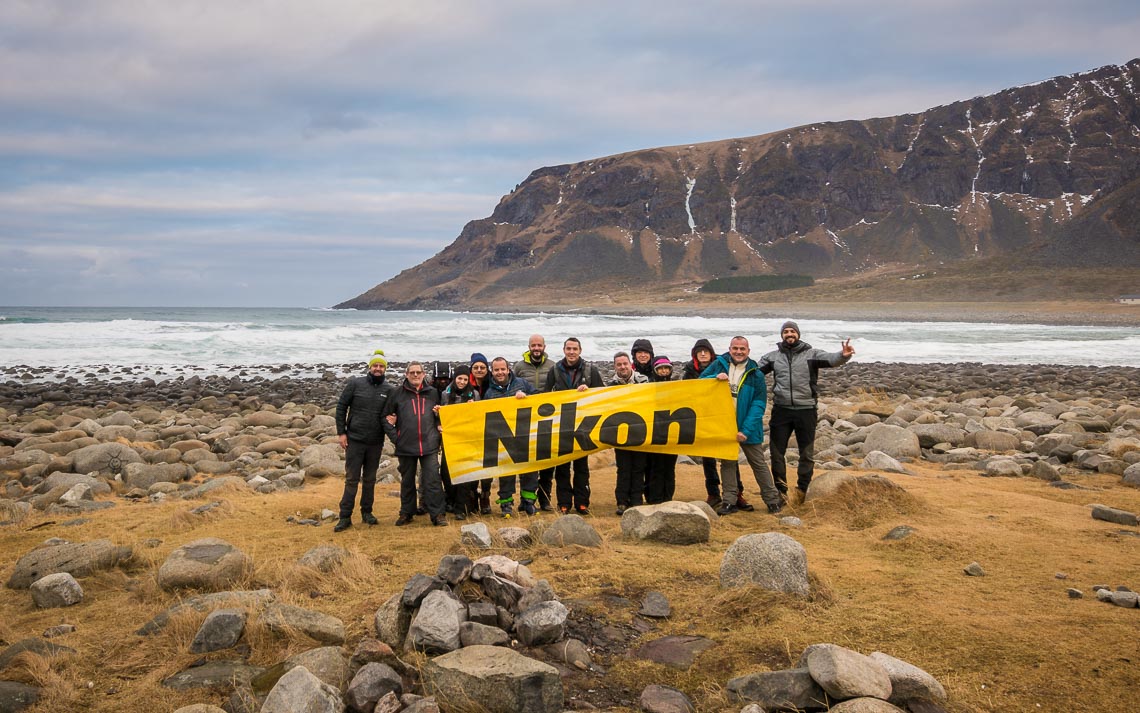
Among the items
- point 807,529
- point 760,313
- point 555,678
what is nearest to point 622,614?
point 555,678

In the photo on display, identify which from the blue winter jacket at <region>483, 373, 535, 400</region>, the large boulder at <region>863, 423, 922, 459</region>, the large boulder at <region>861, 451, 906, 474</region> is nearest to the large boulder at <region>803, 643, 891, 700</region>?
the blue winter jacket at <region>483, 373, 535, 400</region>

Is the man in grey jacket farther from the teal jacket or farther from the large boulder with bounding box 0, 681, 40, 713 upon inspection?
the large boulder with bounding box 0, 681, 40, 713

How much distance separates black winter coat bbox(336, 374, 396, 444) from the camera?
7957mm

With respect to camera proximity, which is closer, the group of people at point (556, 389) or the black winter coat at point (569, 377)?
the group of people at point (556, 389)

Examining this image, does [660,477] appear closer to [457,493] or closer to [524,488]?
[524,488]

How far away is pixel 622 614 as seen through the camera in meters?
5.31

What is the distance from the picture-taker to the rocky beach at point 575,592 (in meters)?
4.09

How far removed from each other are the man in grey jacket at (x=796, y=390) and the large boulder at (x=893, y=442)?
4.71 metres

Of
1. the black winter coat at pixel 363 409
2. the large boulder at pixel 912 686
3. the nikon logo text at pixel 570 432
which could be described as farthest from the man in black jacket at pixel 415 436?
the large boulder at pixel 912 686

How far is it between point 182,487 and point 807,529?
9.59 m

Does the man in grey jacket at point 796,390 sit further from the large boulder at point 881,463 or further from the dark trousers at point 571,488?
the large boulder at point 881,463

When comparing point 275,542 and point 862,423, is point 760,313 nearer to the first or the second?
point 862,423

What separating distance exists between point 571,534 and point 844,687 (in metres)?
3.55

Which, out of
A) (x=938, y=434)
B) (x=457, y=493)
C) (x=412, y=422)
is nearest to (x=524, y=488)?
(x=457, y=493)
